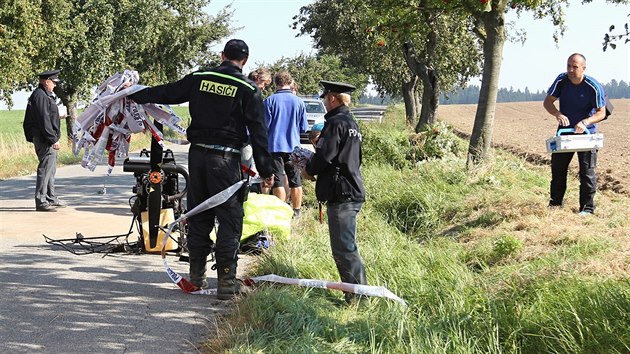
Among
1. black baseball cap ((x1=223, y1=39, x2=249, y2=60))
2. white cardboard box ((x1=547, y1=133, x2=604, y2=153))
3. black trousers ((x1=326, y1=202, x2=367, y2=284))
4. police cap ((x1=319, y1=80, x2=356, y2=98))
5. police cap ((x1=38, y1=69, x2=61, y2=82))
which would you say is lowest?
black trousers ((x1=326, y1=202, x2=367, y2=284))

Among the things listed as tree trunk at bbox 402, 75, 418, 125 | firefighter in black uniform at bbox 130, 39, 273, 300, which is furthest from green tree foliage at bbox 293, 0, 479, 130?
firefighter in black uniform at bbox 130, 39, 273, 300

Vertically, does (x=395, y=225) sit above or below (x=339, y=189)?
below

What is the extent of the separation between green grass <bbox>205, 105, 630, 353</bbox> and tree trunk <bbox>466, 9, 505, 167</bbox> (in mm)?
2724

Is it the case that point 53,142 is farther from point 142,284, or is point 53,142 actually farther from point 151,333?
point 151,333

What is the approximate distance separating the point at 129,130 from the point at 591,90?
17.2 ft

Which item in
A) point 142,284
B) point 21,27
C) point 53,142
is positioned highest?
point 21,27

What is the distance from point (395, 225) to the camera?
32.3ft

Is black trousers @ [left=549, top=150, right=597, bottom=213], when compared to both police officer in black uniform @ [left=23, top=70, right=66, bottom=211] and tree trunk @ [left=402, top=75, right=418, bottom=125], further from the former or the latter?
tree trunk @ [left=402, top=75, right=418, bottom=125]

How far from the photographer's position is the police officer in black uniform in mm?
11469

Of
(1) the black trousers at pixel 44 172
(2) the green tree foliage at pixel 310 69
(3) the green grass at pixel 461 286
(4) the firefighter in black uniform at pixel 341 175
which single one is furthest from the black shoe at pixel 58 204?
(2) the green tree foliage at pixel 310 69

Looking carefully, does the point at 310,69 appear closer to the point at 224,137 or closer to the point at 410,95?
the point at 410,95

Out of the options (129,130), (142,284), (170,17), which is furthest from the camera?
(170,17)

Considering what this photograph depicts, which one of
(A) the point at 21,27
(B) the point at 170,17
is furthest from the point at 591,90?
(B) the point at 170,17

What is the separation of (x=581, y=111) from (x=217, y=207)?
4834mm
